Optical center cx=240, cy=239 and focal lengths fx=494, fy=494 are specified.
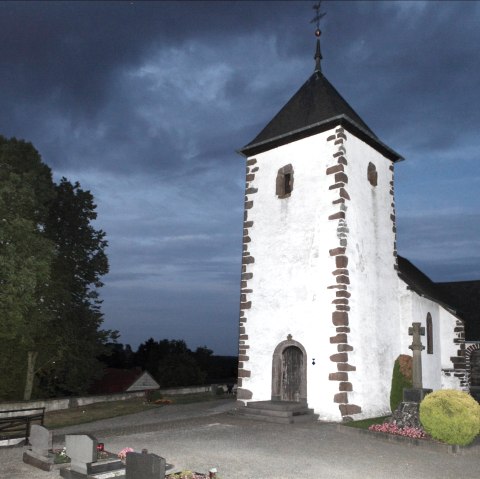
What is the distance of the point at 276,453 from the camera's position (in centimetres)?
1036

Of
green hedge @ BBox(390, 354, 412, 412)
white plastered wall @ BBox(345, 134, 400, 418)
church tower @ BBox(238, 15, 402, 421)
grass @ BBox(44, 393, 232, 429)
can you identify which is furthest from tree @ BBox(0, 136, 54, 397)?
green hedge @ BBox(390, 354, 412, 412)

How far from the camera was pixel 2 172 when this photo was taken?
21094 mm

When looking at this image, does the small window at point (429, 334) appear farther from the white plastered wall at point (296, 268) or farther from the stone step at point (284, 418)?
the stone step at point (284, 418)

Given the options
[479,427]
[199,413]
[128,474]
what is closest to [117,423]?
[199,413]

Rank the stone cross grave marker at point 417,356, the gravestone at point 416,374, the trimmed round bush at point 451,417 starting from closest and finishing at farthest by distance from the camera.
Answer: the trimmed round bush at point 451,417 < the gravestone at point 416,374 < the stone cross grave marker at point 417,356

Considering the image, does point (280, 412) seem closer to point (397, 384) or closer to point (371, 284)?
point (397, 384)

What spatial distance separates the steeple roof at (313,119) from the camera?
17.3 metres

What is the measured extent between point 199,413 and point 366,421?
5772mm

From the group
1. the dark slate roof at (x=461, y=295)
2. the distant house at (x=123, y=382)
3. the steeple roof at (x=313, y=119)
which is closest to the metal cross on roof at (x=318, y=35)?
the steeple roof at (x=313, y=119)

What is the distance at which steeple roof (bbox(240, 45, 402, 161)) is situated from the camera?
17.3m

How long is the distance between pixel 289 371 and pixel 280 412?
6.49 ft

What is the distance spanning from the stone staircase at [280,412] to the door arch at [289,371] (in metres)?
0.55

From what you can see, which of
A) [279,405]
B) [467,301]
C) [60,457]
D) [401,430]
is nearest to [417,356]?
[401,430]

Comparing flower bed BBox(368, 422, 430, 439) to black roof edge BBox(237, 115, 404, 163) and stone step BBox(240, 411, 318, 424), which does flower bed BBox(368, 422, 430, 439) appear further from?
black roof edge BBox(237, 115, 404, 163)
